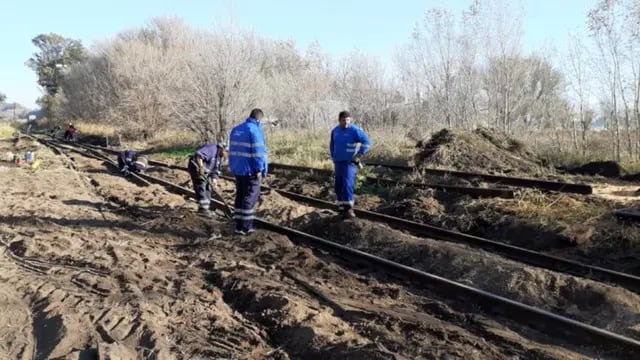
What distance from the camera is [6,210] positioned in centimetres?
1120

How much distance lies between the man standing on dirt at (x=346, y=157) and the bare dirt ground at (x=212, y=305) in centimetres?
206

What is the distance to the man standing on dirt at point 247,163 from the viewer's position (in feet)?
30.2

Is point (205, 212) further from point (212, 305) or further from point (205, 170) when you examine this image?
point (212, 305)

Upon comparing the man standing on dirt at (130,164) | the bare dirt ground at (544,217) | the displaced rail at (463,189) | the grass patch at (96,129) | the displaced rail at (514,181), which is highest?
the grass patch at (96,129)

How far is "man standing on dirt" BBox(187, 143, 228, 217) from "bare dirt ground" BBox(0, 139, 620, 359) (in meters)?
1.47

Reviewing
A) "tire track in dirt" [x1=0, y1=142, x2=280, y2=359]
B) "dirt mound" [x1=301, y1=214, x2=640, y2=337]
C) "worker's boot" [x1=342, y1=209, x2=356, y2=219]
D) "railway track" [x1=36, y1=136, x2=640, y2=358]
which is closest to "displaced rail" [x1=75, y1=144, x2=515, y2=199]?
"worker's boot" [x1=342, y1=209, x2=356, y2=219]

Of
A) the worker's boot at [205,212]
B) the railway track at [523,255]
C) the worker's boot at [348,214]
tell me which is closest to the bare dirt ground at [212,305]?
the worker's boot at [205,212]

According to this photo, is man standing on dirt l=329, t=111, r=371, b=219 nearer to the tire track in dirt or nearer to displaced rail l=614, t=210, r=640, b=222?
the tire track in dirt

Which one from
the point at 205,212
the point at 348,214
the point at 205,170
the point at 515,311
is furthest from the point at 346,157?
the point at 515,311

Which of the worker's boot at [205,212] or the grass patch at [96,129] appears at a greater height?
the grass patch at [96,129]

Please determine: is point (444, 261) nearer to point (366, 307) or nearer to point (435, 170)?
point (366, 307)

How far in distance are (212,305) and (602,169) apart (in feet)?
49.8

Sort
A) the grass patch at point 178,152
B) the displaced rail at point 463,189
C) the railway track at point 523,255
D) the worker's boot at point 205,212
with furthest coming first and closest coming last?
the grass patch at point 178,152, the displaced rail at point 463,189, the worker's boot at point 205,212, the railway track at point 523,255

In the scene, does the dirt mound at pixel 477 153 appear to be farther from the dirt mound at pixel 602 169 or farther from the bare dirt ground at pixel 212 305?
the bare dirt ground at pixel 212 305
